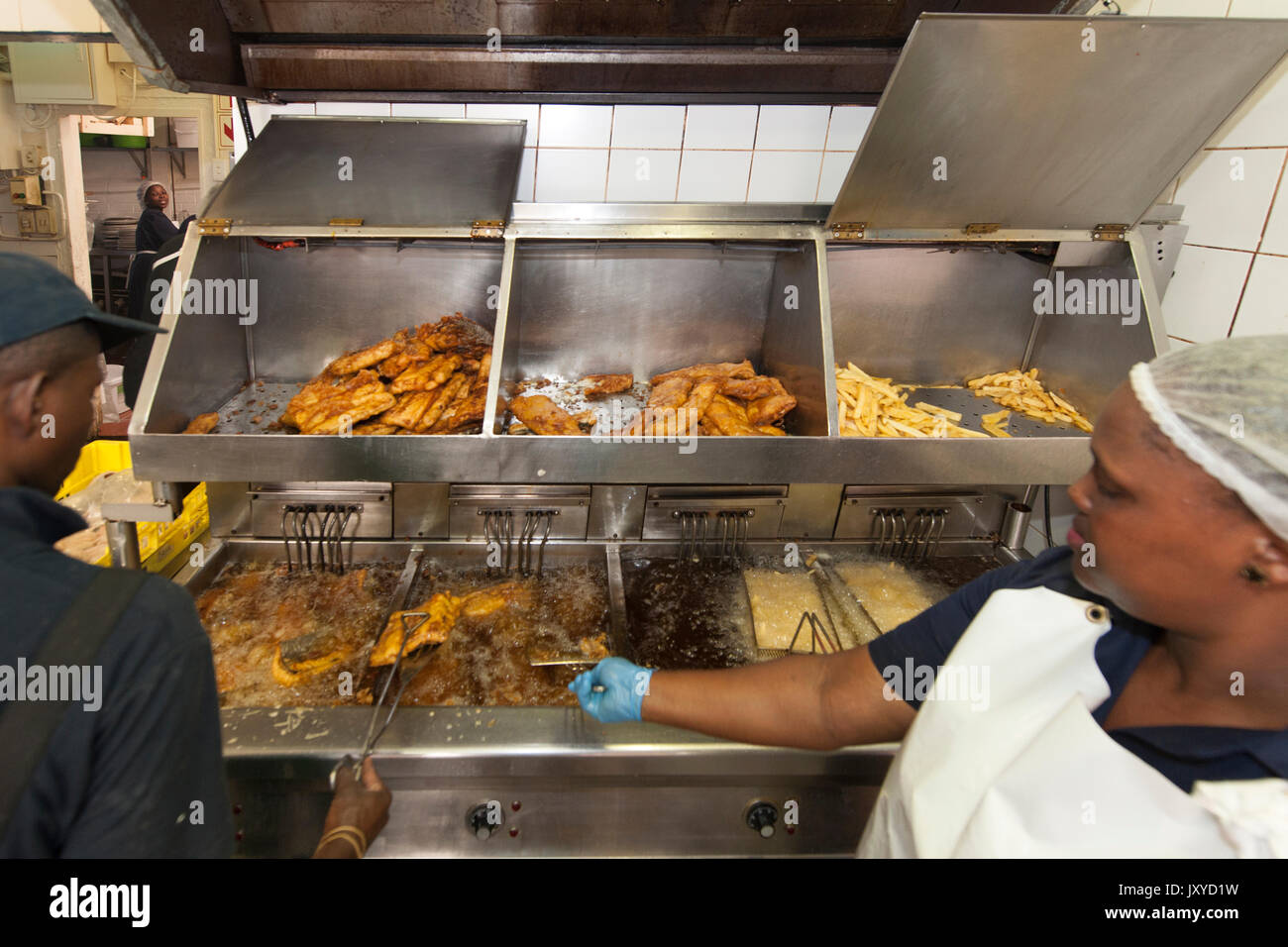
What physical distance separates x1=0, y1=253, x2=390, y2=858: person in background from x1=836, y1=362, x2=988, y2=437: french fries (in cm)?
202

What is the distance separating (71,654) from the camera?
2.86 ft

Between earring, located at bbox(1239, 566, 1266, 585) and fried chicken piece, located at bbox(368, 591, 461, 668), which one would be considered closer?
earring, located at bbox(1239, 566, 1266, 585)

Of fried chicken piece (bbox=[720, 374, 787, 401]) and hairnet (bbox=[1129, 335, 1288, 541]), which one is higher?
hairnet (bbox=[1129, 335, 1288, 541])

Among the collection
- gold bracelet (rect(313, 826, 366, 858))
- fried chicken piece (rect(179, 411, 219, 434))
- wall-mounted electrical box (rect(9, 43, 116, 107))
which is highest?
wall-mounted electrical box (rect(9, 43, 116, 107))

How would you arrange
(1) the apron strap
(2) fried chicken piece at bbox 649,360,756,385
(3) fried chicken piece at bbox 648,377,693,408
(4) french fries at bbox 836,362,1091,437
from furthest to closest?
(2) fried chicken piece at bbox 649,360,756,385 < (3) fried chicken piece at bbox 648,377,693,408 < (4) french fries at bbox 836,362,1091,437 < (1) the apron strap

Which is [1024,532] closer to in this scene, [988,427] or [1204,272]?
[988,427]

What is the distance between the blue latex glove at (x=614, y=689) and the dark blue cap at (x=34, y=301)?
1.26m

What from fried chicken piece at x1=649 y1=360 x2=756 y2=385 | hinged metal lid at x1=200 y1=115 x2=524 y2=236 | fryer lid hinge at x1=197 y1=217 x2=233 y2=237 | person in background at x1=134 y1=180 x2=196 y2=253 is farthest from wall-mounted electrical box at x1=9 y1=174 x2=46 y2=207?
fried chicken piece at x1=649 y1=360 x2=756 y2=385

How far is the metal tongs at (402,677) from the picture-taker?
1868mm

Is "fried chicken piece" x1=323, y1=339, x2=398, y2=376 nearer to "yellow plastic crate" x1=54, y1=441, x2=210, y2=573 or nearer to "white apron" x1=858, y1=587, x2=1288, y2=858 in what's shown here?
"yellow plastic crate" x1=54, y1=441, x2=210, y2=573

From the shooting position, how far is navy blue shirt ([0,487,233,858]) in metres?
0.89

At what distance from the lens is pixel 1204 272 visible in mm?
2492

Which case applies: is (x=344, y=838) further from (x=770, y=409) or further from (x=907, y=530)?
(x=907, y=530)

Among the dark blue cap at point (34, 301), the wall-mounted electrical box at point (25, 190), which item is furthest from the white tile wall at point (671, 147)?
the wall-mounted electrical box at point (25, 190)
